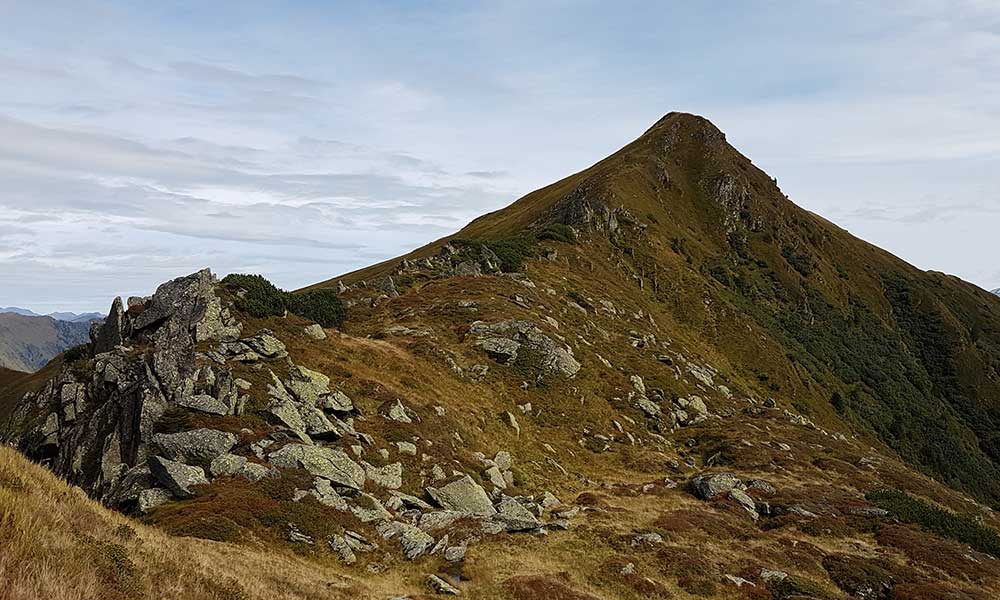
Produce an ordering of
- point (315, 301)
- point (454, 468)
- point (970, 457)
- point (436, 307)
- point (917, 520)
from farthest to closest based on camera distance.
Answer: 1. point (970, 457)
2. point (436, 307)
3. point (315, 301)
4. point (917, 520)
5. point (454, 468)

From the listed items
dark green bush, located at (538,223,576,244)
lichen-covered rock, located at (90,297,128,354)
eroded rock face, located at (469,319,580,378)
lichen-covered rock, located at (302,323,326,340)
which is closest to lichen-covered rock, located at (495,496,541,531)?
lichen-covered rock, located at (302,323,326,340)

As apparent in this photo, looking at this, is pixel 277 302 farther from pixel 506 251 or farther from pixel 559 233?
pixel 559 233

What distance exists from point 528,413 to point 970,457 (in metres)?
104

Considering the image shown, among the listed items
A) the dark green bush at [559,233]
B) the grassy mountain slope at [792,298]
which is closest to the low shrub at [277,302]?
the dark green bush at [559,233]

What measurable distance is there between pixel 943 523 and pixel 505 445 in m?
31.4

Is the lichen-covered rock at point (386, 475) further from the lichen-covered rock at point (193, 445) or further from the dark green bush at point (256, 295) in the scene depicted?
the dark green bush at point (256, 295)

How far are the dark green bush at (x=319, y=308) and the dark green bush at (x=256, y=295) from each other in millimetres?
2110

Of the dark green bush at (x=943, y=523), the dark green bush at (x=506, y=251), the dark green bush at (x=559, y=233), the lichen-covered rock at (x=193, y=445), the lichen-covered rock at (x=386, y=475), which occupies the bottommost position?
the dark green bush at (x=943, y=523)

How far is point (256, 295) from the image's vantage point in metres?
46.2

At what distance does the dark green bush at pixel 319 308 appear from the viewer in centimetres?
5431

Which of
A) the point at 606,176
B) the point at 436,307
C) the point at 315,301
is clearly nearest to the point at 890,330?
the point at 606,176

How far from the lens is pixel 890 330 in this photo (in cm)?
13575

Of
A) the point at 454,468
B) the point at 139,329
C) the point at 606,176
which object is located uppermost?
the point at 606,176

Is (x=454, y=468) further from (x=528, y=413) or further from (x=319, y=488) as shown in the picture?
(x=528, y=413)
